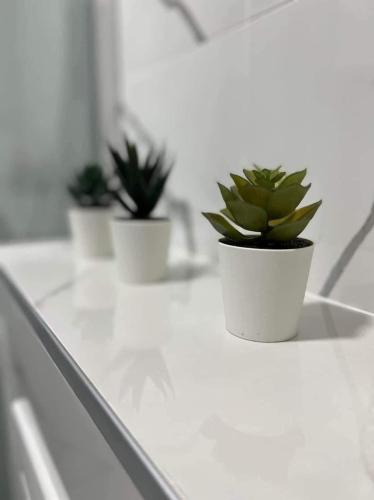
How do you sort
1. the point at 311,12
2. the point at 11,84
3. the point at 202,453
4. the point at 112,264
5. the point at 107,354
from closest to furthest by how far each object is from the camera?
1. the point at 202,453
2. the point at 107,354
3. the point at 311,12
4. the point at 112,264
5. the point at 11,84

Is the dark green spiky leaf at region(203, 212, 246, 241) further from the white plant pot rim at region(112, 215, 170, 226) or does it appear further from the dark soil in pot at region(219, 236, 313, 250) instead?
the white plant pot rim at region(112, 215, 170, 226)

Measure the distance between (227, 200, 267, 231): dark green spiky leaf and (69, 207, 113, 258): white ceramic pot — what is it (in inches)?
16.2

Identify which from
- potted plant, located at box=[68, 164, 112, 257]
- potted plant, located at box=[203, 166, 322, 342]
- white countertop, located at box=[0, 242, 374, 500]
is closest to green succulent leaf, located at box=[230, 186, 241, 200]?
potted plant, located at box=[203, 166, 322, 342]

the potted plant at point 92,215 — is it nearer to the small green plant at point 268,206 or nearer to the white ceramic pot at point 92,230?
the white ceramic pot at point 92,230

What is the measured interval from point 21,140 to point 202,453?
875 mm

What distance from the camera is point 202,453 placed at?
0.88 ft

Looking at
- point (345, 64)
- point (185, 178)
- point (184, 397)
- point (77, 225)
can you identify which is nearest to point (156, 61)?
point (185, 178)

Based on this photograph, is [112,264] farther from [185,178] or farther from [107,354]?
[107,354]

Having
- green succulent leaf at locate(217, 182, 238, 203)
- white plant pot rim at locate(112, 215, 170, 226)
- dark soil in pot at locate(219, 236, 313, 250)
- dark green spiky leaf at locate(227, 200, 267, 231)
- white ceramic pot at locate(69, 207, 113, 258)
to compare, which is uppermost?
green succulent leaf at locate(217, 182, 238, 203)

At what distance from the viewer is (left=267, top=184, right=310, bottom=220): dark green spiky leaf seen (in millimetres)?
406

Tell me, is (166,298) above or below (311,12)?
below

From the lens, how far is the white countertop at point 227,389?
249 mm

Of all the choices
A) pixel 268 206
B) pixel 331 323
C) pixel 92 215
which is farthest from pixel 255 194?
pixel 92 215

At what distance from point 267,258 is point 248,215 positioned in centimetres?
4
